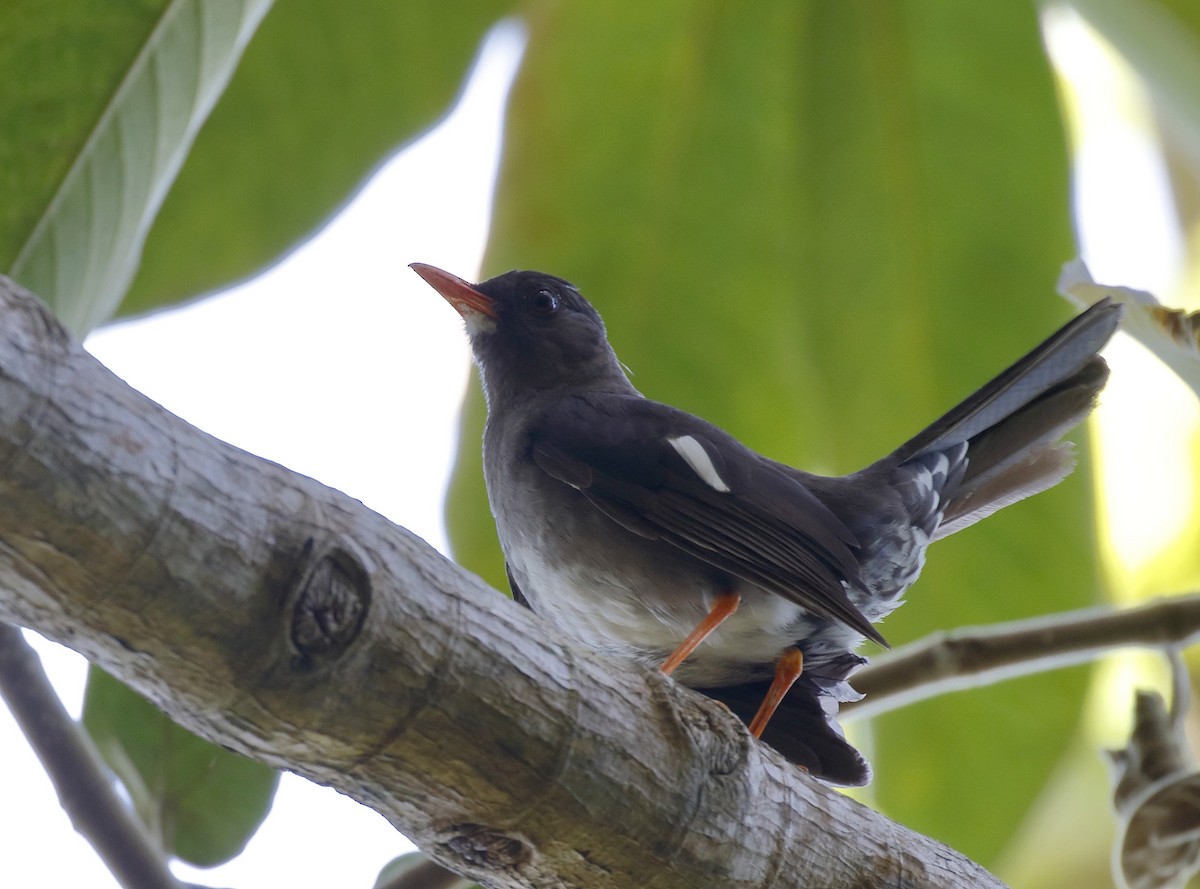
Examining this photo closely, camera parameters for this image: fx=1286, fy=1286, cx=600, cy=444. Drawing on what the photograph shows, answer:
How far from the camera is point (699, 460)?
309 cm

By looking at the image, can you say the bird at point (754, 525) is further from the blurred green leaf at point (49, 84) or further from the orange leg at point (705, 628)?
the blurred green leaf at point (49, 84)

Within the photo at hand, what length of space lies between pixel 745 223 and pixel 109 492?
2.66 m

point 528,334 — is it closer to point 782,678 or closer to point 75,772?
point 782,678

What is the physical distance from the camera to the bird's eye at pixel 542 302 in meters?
3.98

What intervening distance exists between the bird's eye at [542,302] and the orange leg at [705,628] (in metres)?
1.36

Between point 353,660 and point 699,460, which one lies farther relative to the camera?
point 699,460

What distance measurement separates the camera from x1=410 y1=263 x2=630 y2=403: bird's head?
392 cm

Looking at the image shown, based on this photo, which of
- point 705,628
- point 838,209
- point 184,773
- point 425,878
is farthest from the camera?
point 838,209

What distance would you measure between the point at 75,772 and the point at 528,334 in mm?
2286

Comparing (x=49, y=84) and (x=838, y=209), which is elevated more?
(x=838, y=209)

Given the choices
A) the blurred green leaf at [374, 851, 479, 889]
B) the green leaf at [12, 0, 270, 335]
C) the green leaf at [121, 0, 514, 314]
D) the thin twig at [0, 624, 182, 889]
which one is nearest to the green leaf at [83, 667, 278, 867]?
the blurred green leaf at [374, 851, 479, 889]

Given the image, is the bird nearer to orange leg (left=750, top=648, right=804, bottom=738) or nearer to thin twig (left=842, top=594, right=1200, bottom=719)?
orange leg (left=750, top=648, right=804, bottom=738)

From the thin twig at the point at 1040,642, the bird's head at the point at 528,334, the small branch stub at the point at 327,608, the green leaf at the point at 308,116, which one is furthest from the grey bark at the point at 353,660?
the bird's head at the point at 528,334

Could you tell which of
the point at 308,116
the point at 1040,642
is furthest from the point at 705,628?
the point at 308,116
